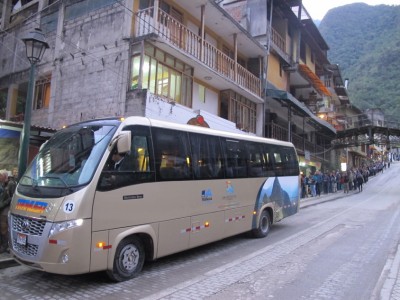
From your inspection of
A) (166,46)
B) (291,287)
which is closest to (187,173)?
(291,287)

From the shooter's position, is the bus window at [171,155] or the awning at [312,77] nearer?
the bus window at [171,155]

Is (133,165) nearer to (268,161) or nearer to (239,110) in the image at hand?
(268,161)

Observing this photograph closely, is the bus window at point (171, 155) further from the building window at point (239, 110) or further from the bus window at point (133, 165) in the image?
the building window at point (239, 110)

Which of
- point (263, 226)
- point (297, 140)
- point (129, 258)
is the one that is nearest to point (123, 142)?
point (129, 258)

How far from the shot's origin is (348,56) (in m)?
90.9

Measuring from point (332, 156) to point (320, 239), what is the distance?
120 feet

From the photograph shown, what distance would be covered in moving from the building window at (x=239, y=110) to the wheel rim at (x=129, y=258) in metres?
14.4

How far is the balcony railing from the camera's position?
14.4 meters

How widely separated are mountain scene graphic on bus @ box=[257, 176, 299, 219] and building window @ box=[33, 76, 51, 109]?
12452 mm

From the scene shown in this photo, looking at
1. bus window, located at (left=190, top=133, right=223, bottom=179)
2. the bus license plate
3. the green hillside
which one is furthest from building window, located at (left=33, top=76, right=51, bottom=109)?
the green hillside

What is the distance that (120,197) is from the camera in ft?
19.9

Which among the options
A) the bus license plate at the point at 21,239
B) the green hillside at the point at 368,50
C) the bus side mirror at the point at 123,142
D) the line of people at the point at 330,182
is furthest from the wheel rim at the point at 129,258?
the green hillside at the point at 368,50

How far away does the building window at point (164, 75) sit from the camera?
567 inches

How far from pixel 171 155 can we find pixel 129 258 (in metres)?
2.15
